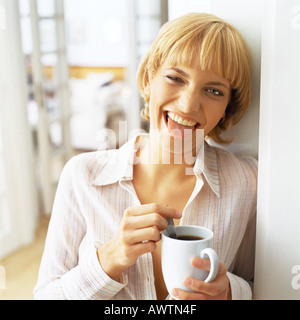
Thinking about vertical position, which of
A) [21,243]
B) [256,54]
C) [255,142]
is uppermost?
[256,54]

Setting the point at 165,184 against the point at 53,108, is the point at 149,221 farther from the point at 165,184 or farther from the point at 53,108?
the point at 53,108

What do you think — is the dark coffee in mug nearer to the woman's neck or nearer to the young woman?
the young woman

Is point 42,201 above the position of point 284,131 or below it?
below

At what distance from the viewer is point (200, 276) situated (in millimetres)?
477

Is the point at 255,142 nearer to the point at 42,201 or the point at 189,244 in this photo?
the point at 189,244

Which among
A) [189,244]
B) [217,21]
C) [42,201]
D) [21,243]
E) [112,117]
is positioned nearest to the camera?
[189,244]

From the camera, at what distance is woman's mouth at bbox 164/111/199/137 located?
582 millimetres

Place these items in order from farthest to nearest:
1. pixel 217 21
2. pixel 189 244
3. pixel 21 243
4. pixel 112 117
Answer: pixel 112 117
pixel 21 243
pixel 217 21
pixel 189 244

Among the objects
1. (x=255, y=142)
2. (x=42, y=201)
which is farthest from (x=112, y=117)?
(x=255, y=142)

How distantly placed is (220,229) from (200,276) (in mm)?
A: 187

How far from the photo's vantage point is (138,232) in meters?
0.51

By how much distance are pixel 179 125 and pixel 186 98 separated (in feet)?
0.14

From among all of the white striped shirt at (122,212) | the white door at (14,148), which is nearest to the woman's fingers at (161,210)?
A: the white striped shirt at (122,212)
